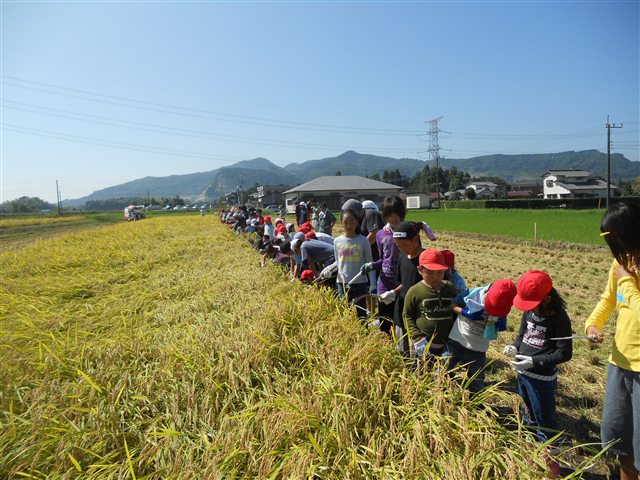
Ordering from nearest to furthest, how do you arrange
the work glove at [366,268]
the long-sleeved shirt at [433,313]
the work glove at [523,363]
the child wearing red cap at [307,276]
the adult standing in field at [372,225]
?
the work glove at [523,363] → the long-sleeved shirt at [433,313] → the work glove at [366,268] → the child wearing red cap at [307,276] → the adult standing in field at [372,225]

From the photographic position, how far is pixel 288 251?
5.17 m

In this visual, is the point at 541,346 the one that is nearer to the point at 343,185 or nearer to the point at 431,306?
the point at 431,306

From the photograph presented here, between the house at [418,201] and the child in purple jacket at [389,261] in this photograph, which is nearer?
the child in purple jacket at [389,261]

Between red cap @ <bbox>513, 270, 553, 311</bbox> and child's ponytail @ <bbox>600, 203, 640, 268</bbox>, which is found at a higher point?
child's ponytail @ <bbox>600, 203, 640, 268</bbox>

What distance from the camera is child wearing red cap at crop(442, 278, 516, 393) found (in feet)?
6.74

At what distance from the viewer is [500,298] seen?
2037mm

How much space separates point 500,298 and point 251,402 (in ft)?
5.58

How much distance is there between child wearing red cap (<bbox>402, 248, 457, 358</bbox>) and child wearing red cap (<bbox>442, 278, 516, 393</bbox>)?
0.21ft

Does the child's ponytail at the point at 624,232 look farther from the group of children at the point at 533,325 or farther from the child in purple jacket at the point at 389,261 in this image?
the child in purple jacket at the point at 389,261

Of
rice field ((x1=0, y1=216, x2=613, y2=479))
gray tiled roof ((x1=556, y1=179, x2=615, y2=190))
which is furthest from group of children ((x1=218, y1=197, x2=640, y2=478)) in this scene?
→ gray tiled roof ((x1=556, y1=179, x2=615, y2=190))

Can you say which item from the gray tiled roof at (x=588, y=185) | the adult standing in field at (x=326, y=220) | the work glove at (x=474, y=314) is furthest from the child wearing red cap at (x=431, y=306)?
the gray tiled roof at (x=588, y=185)

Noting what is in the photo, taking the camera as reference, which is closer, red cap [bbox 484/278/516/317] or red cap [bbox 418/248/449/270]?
red cap [bbox 484/278/516/317]

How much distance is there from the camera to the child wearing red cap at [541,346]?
209cm

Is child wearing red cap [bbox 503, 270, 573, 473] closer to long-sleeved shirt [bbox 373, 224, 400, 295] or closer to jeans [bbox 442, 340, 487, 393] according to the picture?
jeans [bbox 442, 340, 487, 393]
